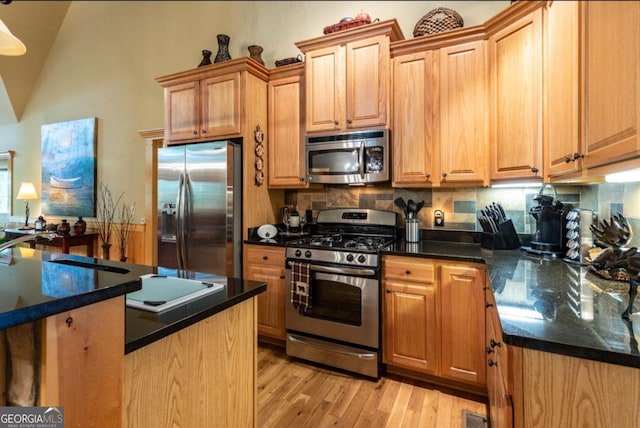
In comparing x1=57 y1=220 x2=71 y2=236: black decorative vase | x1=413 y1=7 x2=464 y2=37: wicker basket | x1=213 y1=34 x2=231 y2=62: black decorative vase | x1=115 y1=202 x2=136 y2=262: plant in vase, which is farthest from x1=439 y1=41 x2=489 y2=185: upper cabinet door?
x1=115 y1=202 x2=136 y2=262: plant in vase

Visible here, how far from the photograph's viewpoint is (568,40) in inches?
55.0

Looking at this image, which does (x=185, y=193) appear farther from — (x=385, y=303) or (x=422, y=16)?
(x=422, y=16)

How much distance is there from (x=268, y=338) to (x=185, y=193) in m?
1.48

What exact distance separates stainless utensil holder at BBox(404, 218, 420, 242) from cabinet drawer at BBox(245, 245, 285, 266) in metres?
1.05

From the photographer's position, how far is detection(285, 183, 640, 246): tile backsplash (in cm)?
165

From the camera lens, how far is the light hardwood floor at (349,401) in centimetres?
185

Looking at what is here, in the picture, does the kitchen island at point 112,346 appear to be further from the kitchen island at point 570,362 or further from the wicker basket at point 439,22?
the wicker basket at point 439,22

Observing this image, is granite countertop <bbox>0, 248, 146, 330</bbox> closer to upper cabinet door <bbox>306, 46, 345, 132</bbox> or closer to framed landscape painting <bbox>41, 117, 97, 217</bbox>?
upper cabinet door <bbox>306, 46, 345, 132</bbox>

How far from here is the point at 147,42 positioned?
3.91 metres

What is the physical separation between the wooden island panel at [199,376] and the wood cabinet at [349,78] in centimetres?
181

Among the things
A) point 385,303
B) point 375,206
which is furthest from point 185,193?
point 385,303

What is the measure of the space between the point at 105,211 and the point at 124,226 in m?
0.35

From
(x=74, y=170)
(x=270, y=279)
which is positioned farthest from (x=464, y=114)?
(x=74, y=170)

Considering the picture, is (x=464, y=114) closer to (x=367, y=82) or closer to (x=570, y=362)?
(x=367, y=82)
